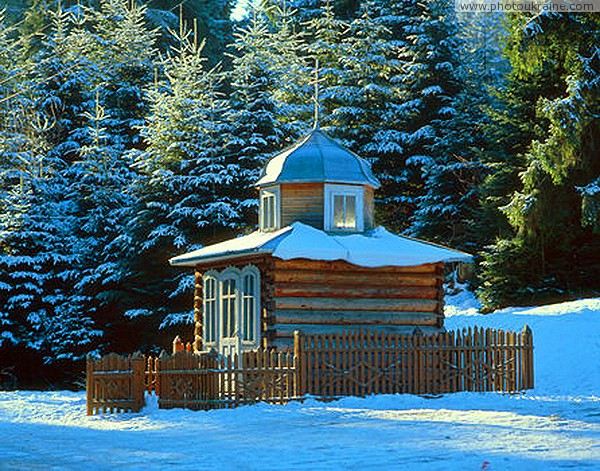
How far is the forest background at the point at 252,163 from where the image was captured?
3316 centimetres

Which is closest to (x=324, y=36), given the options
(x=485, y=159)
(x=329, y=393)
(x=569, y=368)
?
(x=485, y=159)

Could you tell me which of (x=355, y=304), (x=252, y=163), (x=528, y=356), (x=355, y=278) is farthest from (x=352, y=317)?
(x=252, y=163)

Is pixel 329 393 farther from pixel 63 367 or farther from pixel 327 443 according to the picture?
pixel 63 367

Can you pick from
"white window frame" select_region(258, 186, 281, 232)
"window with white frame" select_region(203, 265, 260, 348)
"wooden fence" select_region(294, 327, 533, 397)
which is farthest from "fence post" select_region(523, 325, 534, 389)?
"white window frame" select_region(258, 186, 281, 232)

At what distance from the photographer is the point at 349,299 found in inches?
913

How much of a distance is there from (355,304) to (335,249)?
177 centimetres

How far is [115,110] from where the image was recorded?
45.5m

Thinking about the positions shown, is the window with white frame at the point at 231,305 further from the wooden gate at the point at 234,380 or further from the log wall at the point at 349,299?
the wooden gate at the point at 234,380

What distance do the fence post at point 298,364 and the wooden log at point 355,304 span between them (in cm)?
195

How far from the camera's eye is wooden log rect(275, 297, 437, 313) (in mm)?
22562

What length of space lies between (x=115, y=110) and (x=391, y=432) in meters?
33.5

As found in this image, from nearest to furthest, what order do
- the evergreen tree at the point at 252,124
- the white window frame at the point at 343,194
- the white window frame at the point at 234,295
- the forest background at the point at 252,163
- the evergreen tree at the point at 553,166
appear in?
the white window frame at the point at 234,295, the white window frame at the point at 343,194, the evergreen tree at the point at 553,166, the forest background at the point at 252,163, the evergreen tree at the point at 252,124

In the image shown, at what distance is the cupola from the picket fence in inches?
138

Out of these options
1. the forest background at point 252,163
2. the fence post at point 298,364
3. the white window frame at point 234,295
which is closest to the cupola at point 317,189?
the white window frame at point 234,295
